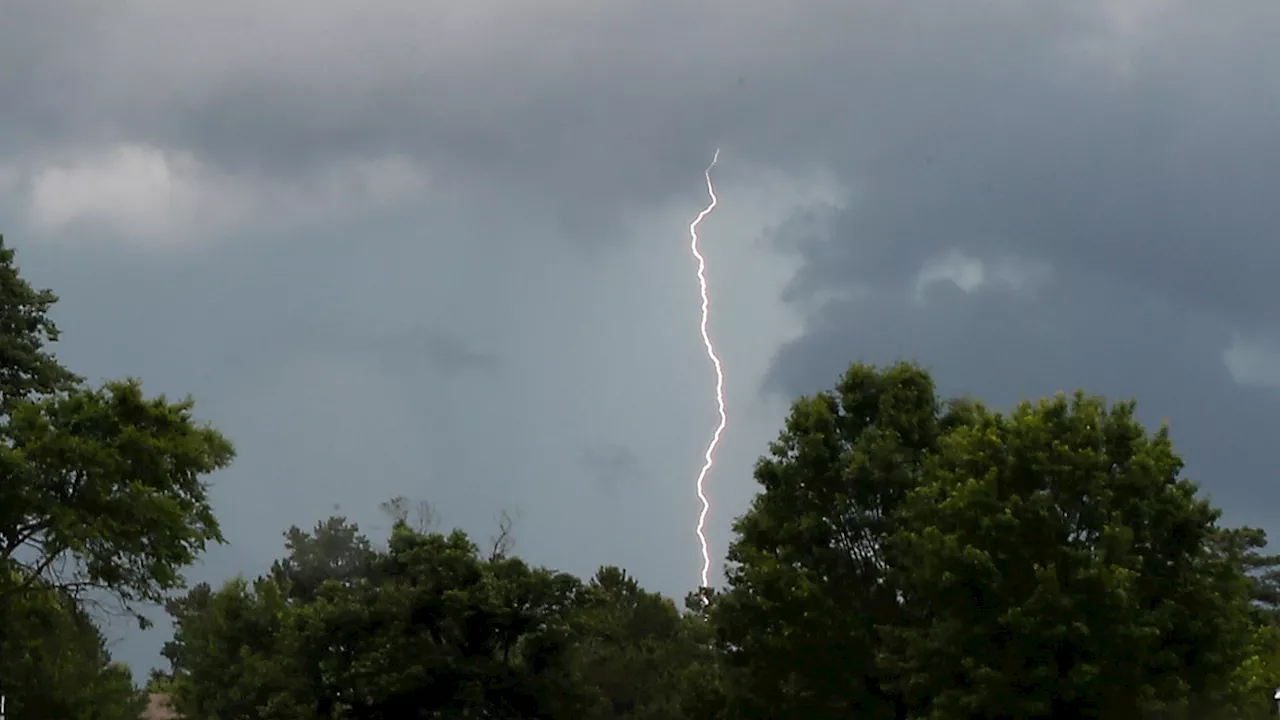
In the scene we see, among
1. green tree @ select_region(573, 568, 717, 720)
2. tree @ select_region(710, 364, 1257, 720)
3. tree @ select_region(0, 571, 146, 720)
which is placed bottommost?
tree @ select_region(0, 571, 146, 720)

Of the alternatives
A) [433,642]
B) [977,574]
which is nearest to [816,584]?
[977,574]

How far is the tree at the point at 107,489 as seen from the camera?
38.2 metres

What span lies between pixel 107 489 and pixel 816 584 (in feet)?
70.8

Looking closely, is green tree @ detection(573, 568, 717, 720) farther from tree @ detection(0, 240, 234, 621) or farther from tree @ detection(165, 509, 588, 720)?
tree @ detection(0, 240, 234, 621)

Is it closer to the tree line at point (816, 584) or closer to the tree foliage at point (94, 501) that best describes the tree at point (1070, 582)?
the tree line at point (816, 584)

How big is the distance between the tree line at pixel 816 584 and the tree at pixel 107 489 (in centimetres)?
7

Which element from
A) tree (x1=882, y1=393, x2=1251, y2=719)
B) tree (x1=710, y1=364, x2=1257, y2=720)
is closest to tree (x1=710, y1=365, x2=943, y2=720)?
tree (x1=710, y1=364, x2=1257, y2=720)

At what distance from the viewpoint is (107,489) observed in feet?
126

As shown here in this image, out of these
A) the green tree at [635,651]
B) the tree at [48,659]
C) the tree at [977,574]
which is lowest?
the tree at [48,659]

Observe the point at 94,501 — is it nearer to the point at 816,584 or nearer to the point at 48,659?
the point at 48,659

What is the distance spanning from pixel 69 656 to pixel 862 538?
2385 centimetres

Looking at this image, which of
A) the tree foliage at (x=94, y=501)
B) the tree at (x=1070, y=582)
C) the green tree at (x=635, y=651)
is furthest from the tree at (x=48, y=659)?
the tree at (x=1070, y=582)

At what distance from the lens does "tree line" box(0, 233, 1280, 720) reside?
129 feet

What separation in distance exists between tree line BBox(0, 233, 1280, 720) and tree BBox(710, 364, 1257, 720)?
0.27ft
